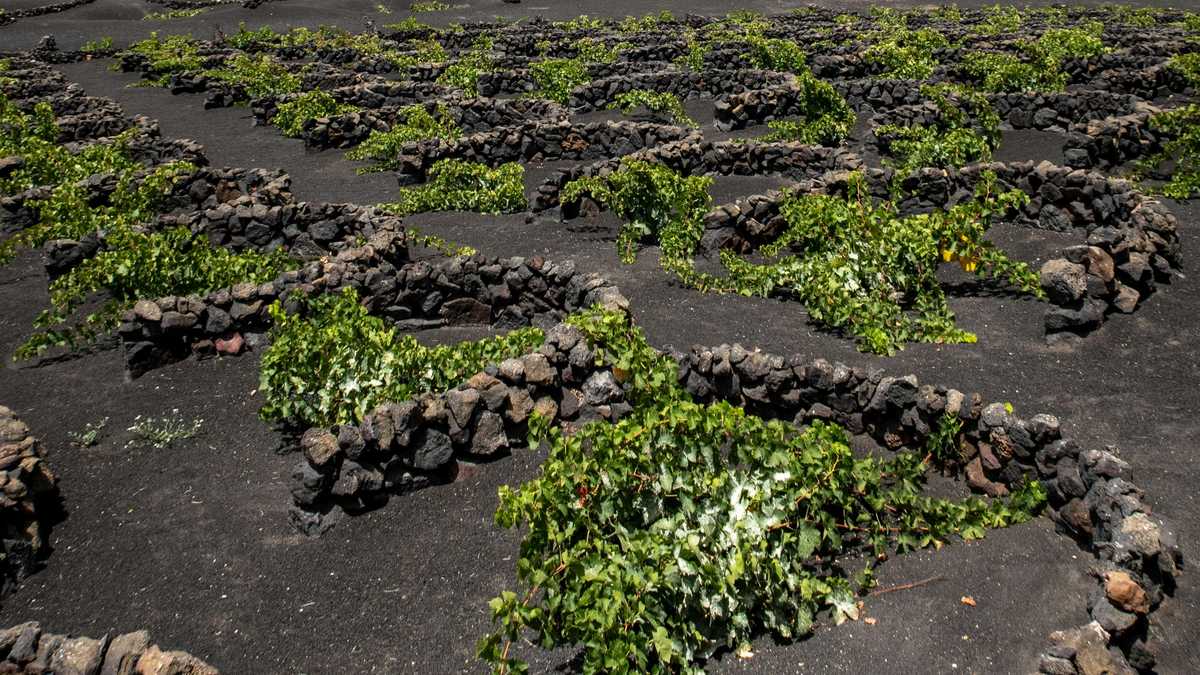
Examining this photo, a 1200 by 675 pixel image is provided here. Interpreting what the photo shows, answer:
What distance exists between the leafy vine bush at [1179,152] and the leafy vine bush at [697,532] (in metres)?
12.9

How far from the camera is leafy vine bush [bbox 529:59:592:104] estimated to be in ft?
102

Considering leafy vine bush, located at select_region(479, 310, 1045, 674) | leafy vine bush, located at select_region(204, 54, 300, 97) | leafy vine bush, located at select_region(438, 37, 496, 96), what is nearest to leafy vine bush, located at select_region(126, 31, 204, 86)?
leafy vine bush, located at select_region(204, 54, 300, 97)

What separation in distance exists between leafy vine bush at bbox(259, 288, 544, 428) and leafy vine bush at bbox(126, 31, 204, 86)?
105 feet

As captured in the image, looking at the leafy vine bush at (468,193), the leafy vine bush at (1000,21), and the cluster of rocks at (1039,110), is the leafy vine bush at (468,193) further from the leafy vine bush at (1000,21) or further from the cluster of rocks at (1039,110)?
the leafy vine bush at (1000,21)

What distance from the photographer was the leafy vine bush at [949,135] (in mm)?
19984

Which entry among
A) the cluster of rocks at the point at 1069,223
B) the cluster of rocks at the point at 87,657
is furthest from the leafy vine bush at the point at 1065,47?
the cluster of rocks at the point at 87,657

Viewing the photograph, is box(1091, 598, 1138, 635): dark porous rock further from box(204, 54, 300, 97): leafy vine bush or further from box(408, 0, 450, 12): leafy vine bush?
box(408, 0, 450, 12): leafy vine bush

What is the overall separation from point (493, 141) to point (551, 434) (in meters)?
16.2

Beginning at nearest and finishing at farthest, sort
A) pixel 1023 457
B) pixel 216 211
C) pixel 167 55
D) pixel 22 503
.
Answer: pixel 1023 457
pixel 22 503
pixel 216 211
pixel 167 55

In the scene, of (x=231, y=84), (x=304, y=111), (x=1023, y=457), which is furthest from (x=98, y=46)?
(x=1023, y=457)

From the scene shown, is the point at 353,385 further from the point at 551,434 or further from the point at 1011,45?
the point at 1011,45

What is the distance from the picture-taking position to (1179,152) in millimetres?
20094

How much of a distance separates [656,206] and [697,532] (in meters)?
10.5

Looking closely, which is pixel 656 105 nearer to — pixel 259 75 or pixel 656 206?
pixel 656 206
